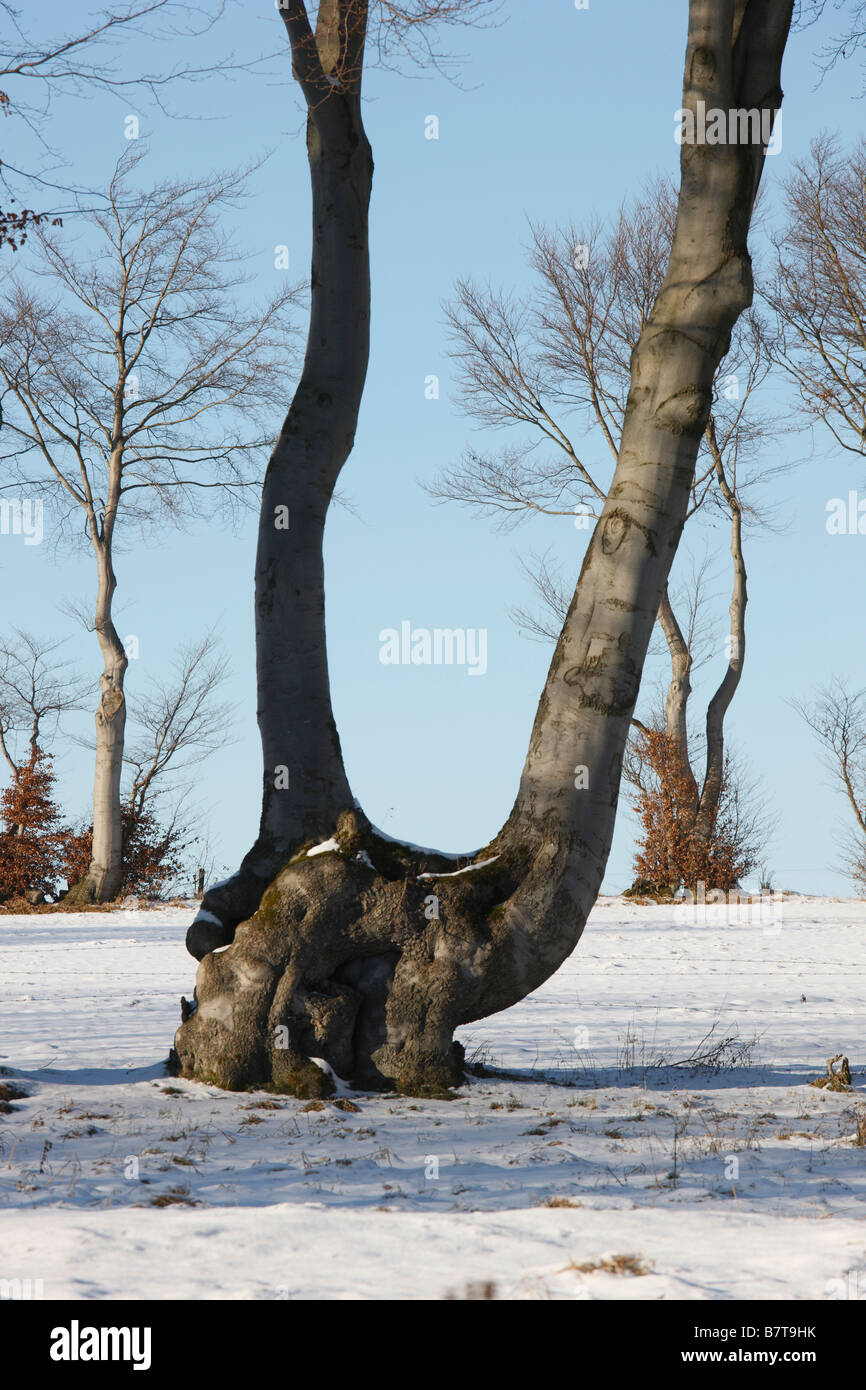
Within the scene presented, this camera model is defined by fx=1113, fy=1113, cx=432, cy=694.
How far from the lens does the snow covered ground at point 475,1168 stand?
3.25m

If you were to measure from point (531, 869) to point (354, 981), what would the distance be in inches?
44.9

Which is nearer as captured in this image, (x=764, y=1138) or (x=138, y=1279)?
(x=138, y=1279)

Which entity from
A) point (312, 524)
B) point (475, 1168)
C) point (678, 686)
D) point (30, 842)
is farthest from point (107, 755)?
point (475, 1168)

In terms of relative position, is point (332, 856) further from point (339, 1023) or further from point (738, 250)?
point (738, 250)

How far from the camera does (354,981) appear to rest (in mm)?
6020

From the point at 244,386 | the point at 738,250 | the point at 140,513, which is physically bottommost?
the point at 738,250

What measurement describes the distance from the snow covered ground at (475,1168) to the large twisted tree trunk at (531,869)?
0.31 metres

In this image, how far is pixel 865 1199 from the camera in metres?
4.09
